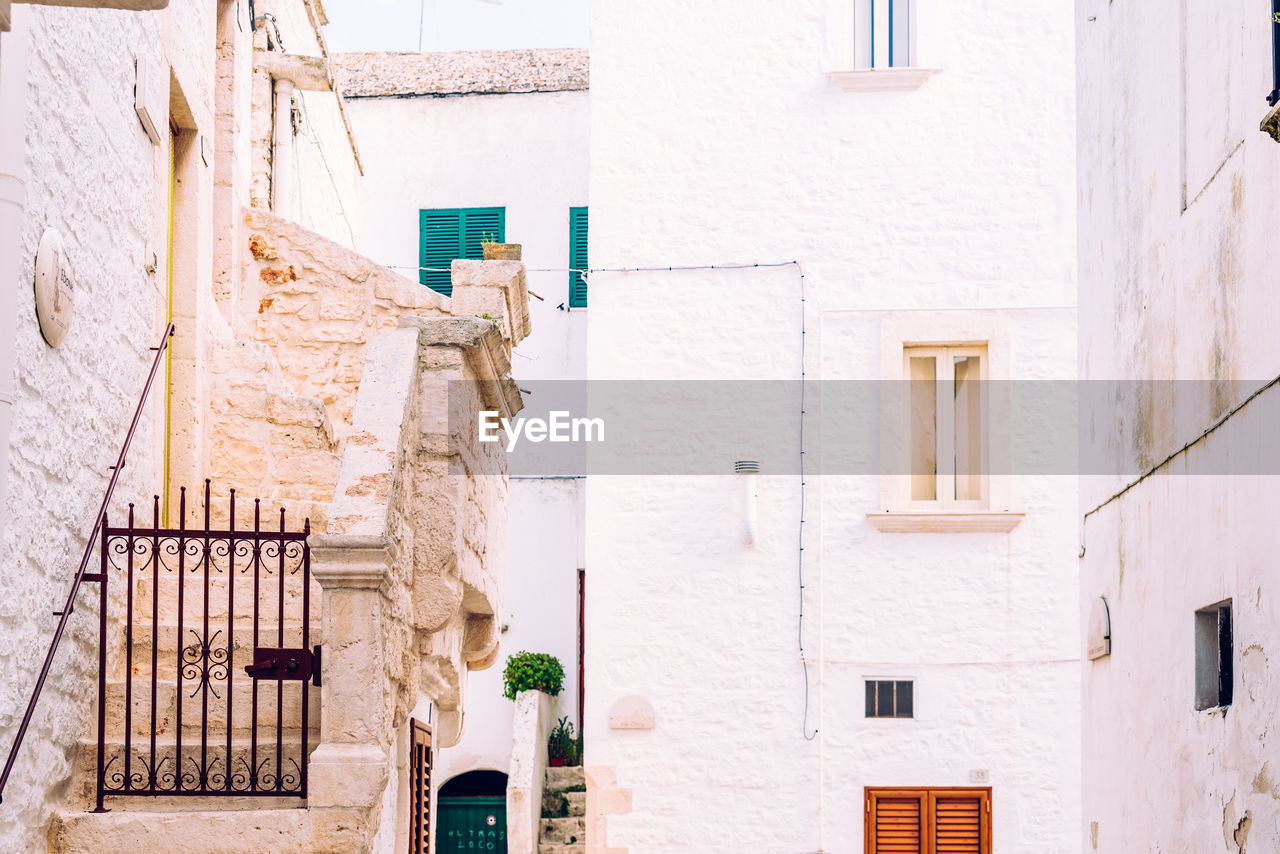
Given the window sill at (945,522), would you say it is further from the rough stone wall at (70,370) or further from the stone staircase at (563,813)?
the rough stone wall at (70,370)

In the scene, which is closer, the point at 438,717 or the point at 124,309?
the point at 124,309

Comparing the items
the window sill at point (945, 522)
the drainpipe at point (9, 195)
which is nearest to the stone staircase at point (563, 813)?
the window sill at point (945, 522)

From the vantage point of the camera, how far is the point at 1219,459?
648 cm

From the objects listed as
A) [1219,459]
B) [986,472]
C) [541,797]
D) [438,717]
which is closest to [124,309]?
[438,717]

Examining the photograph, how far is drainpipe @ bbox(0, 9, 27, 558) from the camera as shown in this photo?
5.09 metres

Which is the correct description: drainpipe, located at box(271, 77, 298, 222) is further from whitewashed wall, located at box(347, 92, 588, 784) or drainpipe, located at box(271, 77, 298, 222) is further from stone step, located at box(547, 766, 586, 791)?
whitewashed wall, located at box(347, 92, 588, 784)

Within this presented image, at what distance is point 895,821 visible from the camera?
13727mm

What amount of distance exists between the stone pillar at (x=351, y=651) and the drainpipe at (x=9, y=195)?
120 centimetres

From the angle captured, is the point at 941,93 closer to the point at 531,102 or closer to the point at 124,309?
the point at 531,102

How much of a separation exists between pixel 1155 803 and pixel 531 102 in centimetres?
1477

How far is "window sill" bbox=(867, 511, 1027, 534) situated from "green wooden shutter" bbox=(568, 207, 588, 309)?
6859mm

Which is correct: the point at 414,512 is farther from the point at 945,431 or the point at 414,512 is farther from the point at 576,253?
the point at 576,253

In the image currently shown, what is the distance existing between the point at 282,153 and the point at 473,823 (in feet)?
32.3

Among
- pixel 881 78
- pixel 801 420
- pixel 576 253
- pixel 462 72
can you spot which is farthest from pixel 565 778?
pixel 462 72
